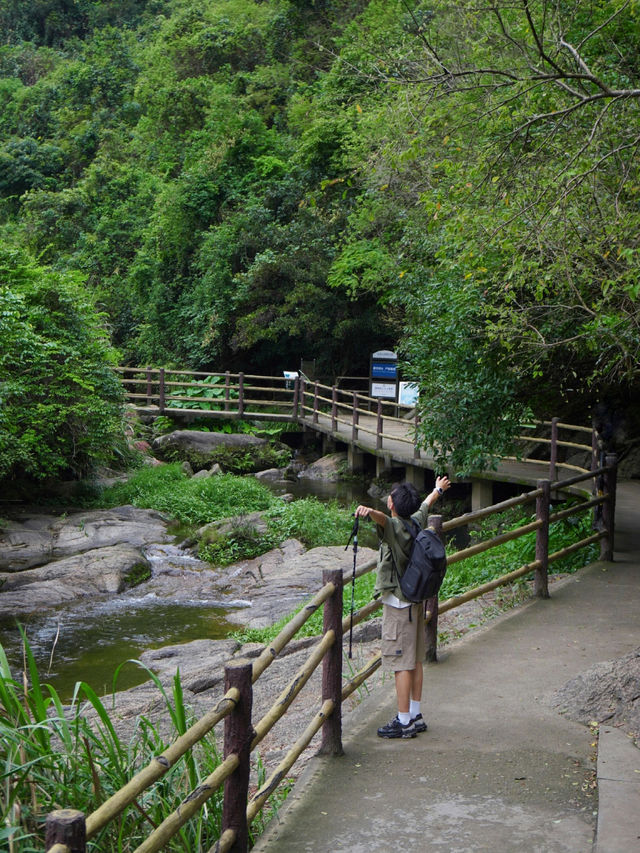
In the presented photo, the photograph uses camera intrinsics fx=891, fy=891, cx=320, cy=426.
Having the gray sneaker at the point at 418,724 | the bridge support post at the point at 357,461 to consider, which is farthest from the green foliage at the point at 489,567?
the bridge support post at the point at 357,461

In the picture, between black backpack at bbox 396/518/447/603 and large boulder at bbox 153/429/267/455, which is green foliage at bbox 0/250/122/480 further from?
black backpack at bbox 396/518/447/603

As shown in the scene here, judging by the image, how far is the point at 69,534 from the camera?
15.7 meters

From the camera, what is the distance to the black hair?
4.79m

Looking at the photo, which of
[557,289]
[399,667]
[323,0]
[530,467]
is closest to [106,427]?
[530,467]

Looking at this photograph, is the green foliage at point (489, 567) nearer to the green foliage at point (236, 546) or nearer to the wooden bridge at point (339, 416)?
the wooden bridge at point (339, 416)

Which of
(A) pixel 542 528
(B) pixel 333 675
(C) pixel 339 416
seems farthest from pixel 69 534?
(B) pixel 333 675

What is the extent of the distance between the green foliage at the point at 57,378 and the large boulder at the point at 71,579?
2.55 m

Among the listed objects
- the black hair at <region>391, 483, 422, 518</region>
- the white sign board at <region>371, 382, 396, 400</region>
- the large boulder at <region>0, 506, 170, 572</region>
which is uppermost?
the black hair at <region>391, 483, 422, 518</region>

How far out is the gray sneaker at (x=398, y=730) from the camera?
4.90 metres

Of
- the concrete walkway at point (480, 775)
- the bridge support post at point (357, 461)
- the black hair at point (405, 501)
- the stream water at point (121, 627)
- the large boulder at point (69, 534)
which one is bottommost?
the stream water at point (121, 627)

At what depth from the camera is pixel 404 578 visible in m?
4.75

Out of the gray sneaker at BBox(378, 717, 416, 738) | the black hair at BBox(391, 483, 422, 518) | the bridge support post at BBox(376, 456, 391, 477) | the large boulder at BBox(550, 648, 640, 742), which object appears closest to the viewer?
the black hair at BBox(391, 483, 422, 518)

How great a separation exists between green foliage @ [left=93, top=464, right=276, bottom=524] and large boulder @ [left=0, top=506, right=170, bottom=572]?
2.36ft

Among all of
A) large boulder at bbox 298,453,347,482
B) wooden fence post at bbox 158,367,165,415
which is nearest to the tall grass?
large boulder at bbox 298,453,347,482
